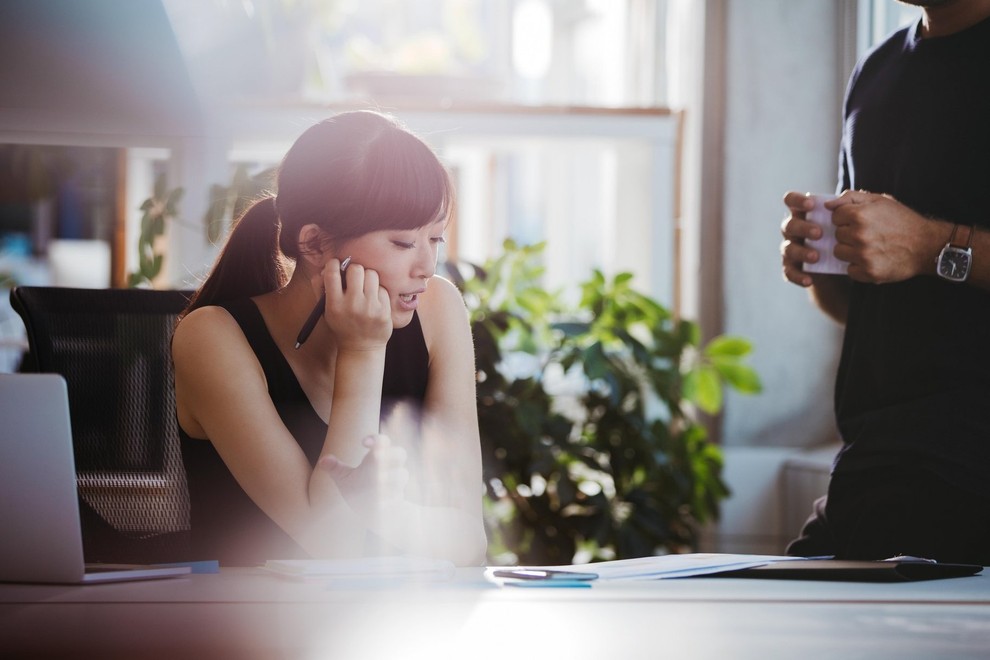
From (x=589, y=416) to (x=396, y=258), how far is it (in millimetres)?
1698

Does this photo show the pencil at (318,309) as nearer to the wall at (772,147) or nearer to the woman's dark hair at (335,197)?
the woman's dark hair at (335,197)

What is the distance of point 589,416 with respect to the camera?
118 inches

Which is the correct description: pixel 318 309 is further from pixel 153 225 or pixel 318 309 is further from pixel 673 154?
pixel 673 154

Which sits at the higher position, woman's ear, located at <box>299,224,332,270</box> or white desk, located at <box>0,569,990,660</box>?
woman's ear, located at <box>299,224,332,270</box>

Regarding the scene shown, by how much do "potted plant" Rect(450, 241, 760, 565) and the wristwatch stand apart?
1373 millimetres

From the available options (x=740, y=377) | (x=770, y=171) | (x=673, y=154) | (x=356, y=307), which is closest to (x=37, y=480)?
(x=356, y=307)

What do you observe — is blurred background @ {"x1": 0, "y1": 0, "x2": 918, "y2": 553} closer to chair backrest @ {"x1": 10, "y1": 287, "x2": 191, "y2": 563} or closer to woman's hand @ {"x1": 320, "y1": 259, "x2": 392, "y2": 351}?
chair backrest @ {"x1": 10, "y1": 287, "x2": 191, "y2": 563}

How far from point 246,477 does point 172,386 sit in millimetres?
332

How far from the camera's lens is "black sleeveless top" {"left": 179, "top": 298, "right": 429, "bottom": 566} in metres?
1.45

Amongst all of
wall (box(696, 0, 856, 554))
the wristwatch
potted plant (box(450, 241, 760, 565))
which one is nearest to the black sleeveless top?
the wristwatch

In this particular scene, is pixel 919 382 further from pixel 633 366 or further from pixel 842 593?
pixel 633 366

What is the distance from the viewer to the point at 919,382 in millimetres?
1438

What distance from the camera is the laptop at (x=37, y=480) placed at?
2.77 feet

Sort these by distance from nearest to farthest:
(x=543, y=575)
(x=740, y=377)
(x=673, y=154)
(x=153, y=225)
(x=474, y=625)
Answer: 1. (x=474, y=625)
2. (x=543, y=575)
3. (x=153, y=225)
4. (x=740, y=377)
5. (x=673, y=154)
